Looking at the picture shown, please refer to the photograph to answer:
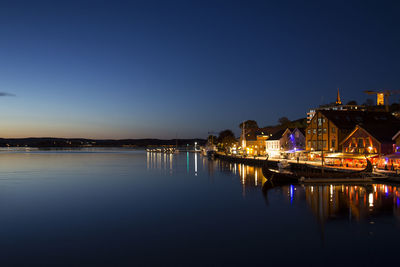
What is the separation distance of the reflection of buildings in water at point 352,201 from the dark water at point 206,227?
0.26 feet

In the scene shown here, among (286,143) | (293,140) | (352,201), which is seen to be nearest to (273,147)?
(286,143)

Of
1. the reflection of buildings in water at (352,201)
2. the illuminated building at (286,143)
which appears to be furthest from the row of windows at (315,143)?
the reflection of buildings in water at (352,201)

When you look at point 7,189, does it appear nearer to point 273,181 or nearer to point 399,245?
point 273,181

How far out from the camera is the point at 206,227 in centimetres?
2420

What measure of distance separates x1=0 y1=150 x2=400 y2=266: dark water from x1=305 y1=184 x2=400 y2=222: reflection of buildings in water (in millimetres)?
80

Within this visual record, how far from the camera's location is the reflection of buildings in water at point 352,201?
1038 inches

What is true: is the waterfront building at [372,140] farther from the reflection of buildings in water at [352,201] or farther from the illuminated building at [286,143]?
the illuminated building at [286,143]

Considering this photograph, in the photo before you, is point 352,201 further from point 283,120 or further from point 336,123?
Answer: point 283,120

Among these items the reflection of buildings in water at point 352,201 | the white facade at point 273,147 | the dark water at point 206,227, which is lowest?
the dark water at point 206,227

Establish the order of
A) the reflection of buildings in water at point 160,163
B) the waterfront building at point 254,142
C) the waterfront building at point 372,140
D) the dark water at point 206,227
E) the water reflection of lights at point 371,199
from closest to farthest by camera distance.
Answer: the dark water at point 206,227 → the water reflection of lights at point 371,199 → the waterfront building at point 372,140 → the reflection of buildings in water at point 160,163 → the waterfront building at point 254,142

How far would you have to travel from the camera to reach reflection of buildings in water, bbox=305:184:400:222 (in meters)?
26.4

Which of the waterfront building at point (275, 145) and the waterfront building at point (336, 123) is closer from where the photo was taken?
the waterfront building at point (336, 123)

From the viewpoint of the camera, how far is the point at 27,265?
17094 mm

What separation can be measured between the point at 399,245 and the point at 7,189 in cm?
4452
